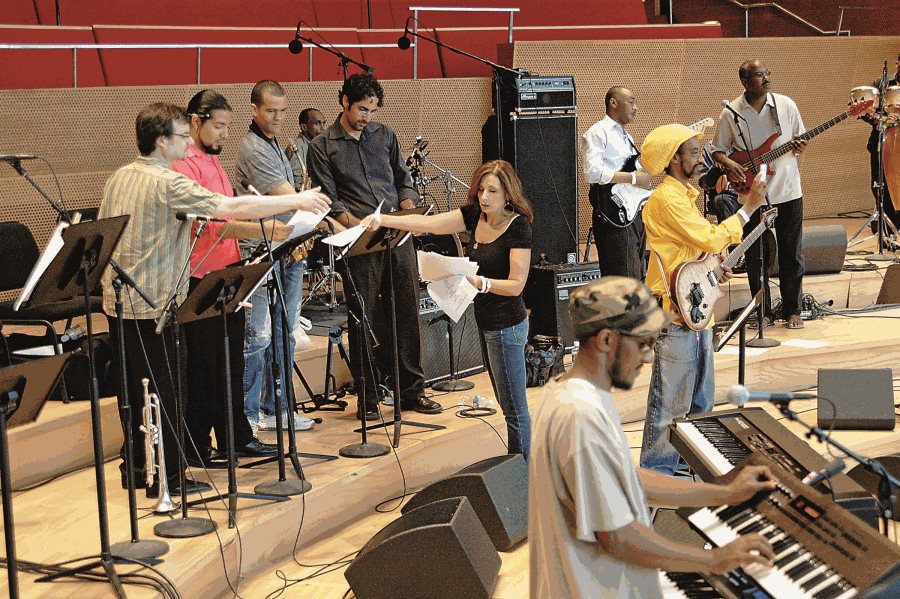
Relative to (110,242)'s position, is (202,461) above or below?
below

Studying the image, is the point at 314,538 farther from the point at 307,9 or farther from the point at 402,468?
the point at 307,9

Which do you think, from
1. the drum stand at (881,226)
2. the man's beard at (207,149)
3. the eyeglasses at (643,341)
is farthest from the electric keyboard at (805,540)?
the drum stand at (881,226)

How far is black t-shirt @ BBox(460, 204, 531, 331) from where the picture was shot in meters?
4.83

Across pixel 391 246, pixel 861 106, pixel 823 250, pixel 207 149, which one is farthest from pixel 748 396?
pixel 823 250

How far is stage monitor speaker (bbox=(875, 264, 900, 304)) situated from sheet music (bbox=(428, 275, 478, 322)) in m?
4.80

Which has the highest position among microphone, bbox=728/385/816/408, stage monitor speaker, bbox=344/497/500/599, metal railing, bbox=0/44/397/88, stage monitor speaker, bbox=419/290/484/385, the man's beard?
metal railing, bbox=0/44/397/88

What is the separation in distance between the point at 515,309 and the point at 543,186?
2913 millimetres

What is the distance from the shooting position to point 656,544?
245cm

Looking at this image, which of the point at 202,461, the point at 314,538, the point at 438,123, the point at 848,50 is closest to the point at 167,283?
the point at 202,461

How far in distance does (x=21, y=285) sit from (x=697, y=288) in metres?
3.81

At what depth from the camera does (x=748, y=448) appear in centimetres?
341

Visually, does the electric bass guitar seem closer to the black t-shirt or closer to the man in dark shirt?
the black t-shirt

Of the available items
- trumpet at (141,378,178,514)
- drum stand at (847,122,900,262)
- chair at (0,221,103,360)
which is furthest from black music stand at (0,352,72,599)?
drum stand at (847,122,900,262)

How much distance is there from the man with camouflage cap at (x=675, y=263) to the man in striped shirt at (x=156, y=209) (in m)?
1.51
